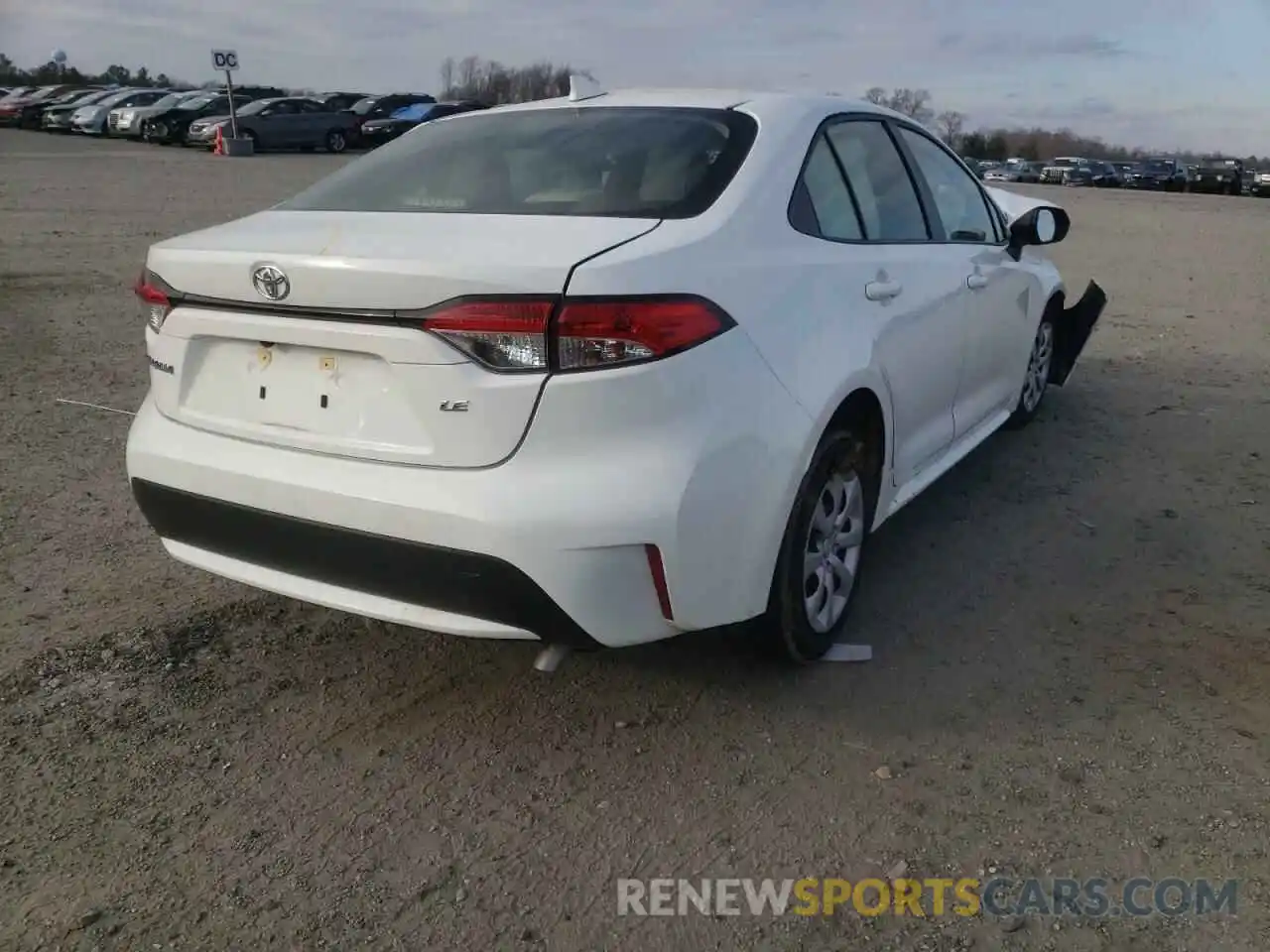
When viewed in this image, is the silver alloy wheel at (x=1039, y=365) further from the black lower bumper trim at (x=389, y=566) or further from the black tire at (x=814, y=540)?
the black lower bumper trim at (x=389, y=566)

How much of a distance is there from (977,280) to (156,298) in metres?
2.95

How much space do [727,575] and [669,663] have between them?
73 cm

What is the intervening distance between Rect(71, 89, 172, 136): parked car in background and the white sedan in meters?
38.2

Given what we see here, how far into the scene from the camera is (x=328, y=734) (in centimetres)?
293

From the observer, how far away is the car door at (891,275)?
3227mm

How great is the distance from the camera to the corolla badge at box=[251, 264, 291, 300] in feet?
8.57

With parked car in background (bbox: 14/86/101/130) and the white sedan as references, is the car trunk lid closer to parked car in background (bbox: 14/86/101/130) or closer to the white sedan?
the white sedan

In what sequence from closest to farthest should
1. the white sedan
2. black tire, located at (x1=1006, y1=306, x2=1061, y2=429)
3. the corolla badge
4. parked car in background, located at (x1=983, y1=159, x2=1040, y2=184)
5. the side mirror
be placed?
1. the white sedan
2. the corolla badge
3. the side mirror
4. black tire, located at (x1=1006, y1=306, x2=1061, y2=429)
5. parked car in background, located at (x1=983, y1=159, x2=1040, y2=184)

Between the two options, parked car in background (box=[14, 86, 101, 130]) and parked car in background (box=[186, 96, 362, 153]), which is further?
parked car in background (box=[14, 86, 101, 130])

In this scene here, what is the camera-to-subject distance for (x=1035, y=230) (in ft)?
15.8

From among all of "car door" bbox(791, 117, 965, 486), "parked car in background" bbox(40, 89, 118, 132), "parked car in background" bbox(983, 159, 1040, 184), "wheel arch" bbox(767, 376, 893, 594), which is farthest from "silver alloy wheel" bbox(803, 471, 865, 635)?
"parked car in background" bbox(40, 89, 118, 132)

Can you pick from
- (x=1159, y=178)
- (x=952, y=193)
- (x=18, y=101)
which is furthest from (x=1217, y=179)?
(x=18, y=101)

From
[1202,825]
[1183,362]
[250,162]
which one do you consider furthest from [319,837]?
[250,162]

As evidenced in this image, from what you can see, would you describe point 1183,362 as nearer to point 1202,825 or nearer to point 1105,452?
point 1105,452
